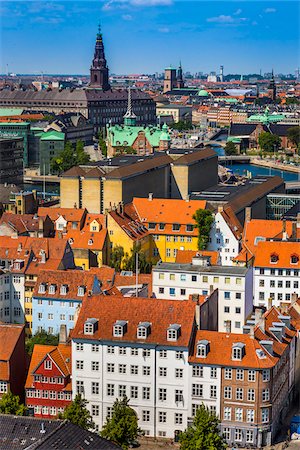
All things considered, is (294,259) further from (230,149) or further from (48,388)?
(230,149)

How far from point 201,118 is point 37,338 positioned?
105 m

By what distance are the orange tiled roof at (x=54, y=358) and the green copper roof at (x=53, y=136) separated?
5334cm

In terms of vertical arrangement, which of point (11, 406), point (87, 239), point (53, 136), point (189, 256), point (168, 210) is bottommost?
point (11, 406)

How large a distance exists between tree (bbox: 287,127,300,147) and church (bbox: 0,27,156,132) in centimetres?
1956

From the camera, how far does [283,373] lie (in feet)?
72.3

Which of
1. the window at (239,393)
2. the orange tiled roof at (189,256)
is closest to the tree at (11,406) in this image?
the window at (239,393)

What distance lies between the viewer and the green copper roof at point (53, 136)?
75.1 metres

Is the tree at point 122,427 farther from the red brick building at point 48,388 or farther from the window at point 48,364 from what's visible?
the window at point 48,364

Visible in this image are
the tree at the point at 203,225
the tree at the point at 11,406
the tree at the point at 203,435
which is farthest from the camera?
the tree at the point at 203,225

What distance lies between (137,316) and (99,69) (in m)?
94.9

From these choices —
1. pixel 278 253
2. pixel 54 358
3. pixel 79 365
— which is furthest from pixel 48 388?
pixel 278 253

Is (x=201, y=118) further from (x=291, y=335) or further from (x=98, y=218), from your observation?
(x=291, y=335)

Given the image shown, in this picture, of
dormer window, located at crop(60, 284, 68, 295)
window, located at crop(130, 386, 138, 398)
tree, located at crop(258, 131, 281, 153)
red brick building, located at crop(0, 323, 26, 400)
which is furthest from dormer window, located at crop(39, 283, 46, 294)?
tree, located at crop(258, 131, 281, 153)

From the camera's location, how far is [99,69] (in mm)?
114375
